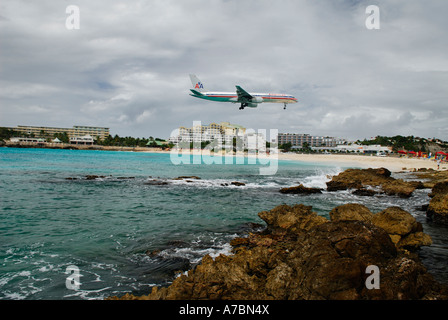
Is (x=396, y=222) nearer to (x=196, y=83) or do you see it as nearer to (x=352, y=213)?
(x=352, y=213)

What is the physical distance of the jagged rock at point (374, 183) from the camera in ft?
90.6

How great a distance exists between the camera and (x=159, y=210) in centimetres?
2042

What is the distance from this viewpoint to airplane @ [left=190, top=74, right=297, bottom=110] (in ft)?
143

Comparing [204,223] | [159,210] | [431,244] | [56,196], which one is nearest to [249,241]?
[204,223]

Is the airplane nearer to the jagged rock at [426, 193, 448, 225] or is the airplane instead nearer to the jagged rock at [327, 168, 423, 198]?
the jagged rock at [327, 168, 423, 198]

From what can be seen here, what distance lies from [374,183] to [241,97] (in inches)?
885

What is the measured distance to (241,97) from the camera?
143ft

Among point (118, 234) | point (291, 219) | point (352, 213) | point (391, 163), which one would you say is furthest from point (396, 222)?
point (391, 163)

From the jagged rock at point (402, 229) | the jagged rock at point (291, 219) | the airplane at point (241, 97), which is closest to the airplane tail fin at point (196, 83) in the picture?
the airplane at point (241, 97)

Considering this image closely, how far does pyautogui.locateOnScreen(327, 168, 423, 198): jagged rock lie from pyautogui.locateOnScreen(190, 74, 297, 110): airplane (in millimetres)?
17917

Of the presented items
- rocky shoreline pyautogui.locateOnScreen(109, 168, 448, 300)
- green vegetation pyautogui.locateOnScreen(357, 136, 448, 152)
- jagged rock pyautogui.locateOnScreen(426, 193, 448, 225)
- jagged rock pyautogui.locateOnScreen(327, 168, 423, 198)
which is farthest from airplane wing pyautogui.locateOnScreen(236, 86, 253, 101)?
green vegetation pyautogui.locateOnScreen(357, 136, 448, 152)
